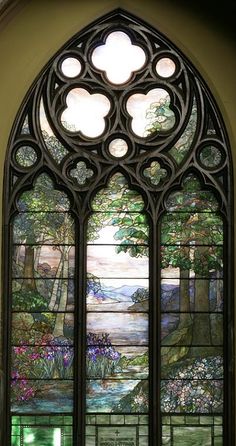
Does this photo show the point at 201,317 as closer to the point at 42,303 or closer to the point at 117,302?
the point at 117,302

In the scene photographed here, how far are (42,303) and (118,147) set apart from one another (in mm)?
1667

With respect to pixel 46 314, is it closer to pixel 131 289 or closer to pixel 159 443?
pixel 131 289

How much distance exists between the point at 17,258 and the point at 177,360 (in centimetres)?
179

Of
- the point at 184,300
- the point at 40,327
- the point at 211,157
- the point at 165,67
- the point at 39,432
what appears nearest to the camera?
the point at 39,432

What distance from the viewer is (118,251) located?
363 inches

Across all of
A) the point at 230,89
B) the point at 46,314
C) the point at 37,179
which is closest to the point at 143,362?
the point at 46,314

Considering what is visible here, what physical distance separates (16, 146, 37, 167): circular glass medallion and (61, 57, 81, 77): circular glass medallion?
0.82 m

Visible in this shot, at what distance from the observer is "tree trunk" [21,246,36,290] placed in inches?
358

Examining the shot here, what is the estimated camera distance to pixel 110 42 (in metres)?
9.41

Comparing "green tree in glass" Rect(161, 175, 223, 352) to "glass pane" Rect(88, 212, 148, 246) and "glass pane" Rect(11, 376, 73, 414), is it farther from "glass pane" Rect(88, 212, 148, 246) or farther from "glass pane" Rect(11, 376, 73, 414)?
"glass pane" Rect(11, 376, 73, 414)

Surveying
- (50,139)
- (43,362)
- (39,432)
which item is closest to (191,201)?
(50,139)

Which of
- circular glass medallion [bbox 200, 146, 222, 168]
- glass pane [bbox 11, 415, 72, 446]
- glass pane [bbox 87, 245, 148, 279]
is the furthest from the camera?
circular glass medallion [bbox 200, 146, 222, 168]

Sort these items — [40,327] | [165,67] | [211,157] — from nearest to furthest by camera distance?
[40,327] → [211,157] → [165,67]

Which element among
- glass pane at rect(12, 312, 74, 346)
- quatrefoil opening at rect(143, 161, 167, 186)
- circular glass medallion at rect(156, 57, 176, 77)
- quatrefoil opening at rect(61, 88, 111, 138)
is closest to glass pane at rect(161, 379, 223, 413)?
glass pane at rect(12, 312, 74, 346)
